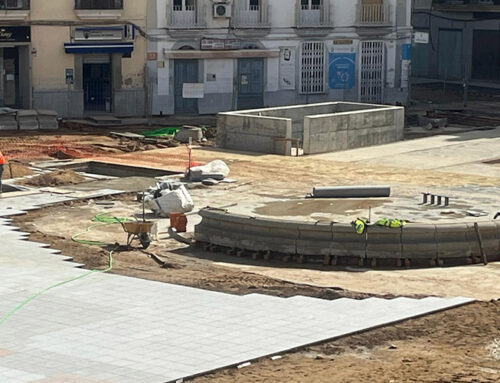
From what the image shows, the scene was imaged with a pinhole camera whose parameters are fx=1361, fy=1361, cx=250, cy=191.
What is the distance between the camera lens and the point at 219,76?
171 ft

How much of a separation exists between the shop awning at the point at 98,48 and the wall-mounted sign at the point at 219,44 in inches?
116

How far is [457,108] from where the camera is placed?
180ft

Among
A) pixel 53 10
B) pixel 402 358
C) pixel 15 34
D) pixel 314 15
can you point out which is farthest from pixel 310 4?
pixel 402 358

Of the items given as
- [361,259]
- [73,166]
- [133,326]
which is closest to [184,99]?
[73,166]

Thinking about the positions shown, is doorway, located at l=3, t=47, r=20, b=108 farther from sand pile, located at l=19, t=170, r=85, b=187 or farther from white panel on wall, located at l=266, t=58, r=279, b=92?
sand pile, located at l=19, t=170, r=85, b=187

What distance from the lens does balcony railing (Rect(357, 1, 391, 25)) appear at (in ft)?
180

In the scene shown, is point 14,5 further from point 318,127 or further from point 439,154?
point 439,154

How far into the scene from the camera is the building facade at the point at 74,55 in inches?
1906

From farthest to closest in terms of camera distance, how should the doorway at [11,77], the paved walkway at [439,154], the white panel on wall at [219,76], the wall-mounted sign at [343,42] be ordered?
A: 1. the wall-mounted sign at [343,42]
2. the white panel on wall at [219,76]
3. the doorway at [11,77]
4. the paved walkway at [439,154]

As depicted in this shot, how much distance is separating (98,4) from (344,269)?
25.9 metres

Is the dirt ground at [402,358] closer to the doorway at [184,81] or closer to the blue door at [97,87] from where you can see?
the blue door at [97,87]

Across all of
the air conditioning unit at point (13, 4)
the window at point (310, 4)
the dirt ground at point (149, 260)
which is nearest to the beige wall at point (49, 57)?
the air conditioning unit at point (13, 4)

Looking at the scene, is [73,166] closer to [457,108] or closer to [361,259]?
[361,259]

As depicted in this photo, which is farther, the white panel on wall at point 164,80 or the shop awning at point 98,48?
the white panel on wall at point 164,80
